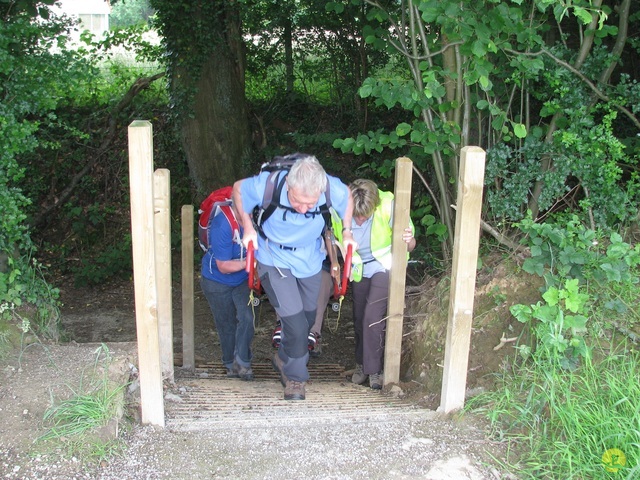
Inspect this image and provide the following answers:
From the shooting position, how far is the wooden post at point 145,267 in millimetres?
3236

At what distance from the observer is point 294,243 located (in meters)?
4.20

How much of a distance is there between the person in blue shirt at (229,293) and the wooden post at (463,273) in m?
1.72

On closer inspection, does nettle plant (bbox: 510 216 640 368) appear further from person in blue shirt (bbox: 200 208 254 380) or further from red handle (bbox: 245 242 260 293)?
person in blue shirt (bbox: 200 208 254 380)

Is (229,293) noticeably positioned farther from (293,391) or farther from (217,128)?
(217,128)

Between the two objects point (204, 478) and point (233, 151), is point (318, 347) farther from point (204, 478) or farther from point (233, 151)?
point (233, 151)

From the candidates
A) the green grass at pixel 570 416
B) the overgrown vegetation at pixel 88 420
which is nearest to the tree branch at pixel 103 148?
the overgrown vegetation at pixel 88 420

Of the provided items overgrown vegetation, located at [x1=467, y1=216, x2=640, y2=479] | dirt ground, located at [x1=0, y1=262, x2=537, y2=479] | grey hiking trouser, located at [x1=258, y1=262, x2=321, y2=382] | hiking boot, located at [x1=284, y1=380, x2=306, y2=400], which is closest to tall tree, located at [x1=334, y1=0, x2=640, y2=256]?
overgrown vegetation, located at [x1=467, y1=216, x2=640, y2=479]

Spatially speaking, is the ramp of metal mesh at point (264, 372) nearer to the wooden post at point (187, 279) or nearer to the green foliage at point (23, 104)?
the wooden post at point (187, 279)

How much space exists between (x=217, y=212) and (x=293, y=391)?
145 cm

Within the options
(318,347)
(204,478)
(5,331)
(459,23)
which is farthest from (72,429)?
(459,23)

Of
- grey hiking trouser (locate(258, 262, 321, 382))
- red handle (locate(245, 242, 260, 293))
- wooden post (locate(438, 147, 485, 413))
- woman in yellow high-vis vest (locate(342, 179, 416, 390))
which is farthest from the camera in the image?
woman in yellow high-vis vest (locate(342, 179, 416, 390))

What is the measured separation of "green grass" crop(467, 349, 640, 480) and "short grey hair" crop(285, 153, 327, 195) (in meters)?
1.55

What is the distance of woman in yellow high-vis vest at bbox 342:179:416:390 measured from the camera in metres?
4.71

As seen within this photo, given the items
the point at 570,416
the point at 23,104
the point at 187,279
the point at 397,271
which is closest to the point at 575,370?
the point at 570,416
